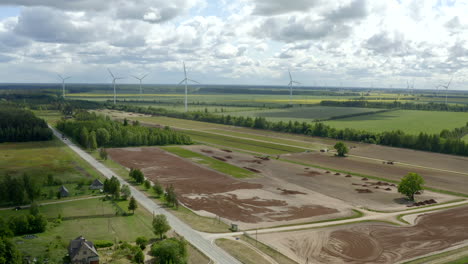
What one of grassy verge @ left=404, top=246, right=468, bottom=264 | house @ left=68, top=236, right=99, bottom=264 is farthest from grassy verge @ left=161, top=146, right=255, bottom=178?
house @ left=68, top=236, right=99, bottom=264

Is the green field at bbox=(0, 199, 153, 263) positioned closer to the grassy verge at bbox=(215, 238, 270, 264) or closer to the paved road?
the paved road

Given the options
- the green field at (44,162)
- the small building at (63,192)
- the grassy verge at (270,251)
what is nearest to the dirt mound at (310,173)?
the grassy verge at (270,251)

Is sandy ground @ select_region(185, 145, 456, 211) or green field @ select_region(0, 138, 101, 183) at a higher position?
Answer: green field @ select_region(0, 138, 101, 183)

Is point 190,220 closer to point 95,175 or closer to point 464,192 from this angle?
point 95,175

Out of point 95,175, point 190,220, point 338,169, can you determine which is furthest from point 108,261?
point 338,169


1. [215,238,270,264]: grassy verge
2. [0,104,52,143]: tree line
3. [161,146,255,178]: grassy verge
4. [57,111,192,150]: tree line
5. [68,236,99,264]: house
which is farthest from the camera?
[0,104,52,143]: tree line

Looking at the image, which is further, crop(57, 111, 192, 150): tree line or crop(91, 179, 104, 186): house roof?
crop(57, 111, 192, 150): tree line
